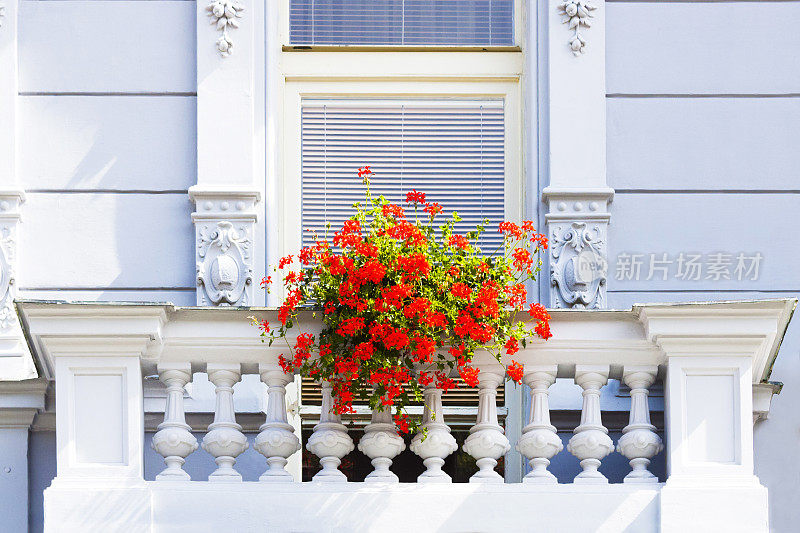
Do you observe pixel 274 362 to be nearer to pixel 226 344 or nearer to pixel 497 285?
pixel 226 344

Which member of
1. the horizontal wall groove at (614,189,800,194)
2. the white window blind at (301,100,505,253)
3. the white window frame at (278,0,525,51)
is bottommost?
the horizontal wall groove at (614,189,800,194)

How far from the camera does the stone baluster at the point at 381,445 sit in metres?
Answer: 5.81

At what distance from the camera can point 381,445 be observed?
581 cm

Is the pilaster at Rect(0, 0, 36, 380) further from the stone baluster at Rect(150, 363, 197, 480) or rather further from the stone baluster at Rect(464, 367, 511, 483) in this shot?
the stone baluster at Rect(464, 367, 511, 483)

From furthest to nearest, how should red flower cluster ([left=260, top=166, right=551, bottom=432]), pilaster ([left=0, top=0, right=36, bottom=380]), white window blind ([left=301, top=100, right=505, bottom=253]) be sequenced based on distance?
1. white window blind ([left=301, top=100, right=505, bottom=253])
2. pilaster ([left=0, top=0, right=36, bottom=380])
3. red flower cluster ([left=260, top=166, right=551, bottom=432])

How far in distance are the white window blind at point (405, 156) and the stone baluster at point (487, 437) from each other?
1.81m

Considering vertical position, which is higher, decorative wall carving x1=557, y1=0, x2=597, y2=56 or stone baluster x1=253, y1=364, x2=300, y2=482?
decorative wall carving x1=557, y1=0, x2=597, y2=56

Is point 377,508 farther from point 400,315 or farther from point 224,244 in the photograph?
point 224,244

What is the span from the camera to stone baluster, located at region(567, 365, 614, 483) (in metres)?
5.84

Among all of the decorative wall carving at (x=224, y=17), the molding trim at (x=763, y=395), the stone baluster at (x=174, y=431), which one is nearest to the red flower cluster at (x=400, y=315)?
the stone baluster at (x=174, y=431)

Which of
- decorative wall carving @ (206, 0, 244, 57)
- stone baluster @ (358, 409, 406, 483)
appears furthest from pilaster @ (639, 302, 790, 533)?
decorative wall carving @ (206, 0, 244, 57)

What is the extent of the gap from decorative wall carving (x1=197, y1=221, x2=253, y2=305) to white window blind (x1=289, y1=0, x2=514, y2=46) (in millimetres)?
1321

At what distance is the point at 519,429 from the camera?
738cm

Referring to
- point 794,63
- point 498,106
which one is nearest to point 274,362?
point 498,106
